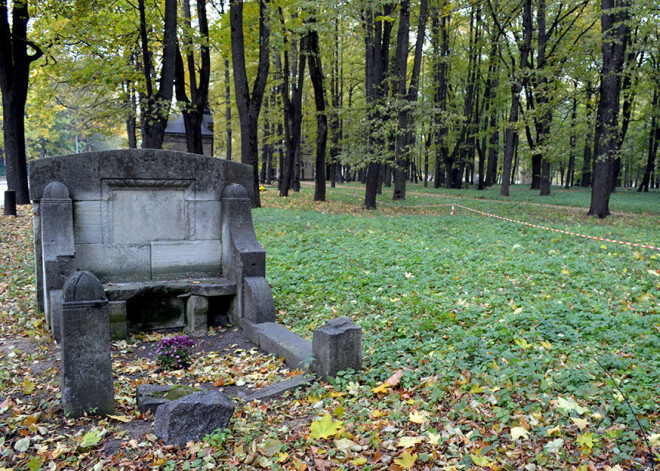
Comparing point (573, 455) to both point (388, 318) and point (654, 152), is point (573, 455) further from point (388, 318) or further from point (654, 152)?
point (654, 152)

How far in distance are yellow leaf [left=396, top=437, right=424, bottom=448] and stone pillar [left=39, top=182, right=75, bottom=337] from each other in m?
4.68

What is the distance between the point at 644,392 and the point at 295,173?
25.2 m

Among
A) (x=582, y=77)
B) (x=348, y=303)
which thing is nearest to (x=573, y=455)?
(x=348, y=303)

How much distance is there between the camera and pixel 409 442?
3490 millimetres

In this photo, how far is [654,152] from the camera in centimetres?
3294

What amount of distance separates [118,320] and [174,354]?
1.21 meters

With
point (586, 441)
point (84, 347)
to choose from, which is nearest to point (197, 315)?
point (84, 347)

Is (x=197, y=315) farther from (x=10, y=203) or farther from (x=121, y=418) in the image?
(x=10, y=203)

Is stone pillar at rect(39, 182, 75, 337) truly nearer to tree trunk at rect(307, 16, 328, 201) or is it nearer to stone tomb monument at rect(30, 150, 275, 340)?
stone tomb monument at rect(30, 150, 275, 340)

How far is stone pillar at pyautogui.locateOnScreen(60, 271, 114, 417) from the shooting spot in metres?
4.04

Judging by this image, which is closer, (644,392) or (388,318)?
(644,392)

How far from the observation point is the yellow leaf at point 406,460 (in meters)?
3.25

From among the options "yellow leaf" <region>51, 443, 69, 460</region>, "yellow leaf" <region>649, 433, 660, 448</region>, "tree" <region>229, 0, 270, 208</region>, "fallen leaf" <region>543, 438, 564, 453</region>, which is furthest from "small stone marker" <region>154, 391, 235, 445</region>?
"tree" <region>229, 0, 270, 208</region>

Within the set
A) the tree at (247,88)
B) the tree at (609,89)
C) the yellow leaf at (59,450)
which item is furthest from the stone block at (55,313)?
the tree at (609,89)
